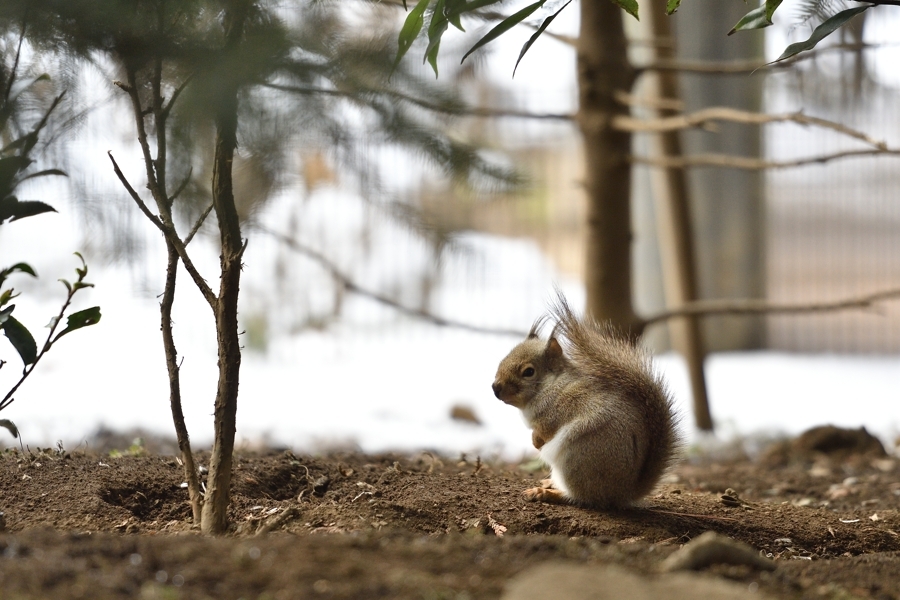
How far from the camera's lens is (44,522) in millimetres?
2086

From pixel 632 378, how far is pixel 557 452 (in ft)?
1.06

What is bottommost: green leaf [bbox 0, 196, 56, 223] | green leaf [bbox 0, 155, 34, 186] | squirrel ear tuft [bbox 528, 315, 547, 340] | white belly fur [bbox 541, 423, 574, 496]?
white belly fur [bbox 541, 423, 574, 496]

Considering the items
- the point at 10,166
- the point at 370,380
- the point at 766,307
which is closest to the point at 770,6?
the point at 10,166

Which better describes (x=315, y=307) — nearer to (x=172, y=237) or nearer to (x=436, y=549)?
(x=172, y=237)

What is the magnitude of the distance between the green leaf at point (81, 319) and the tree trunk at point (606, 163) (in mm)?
2326

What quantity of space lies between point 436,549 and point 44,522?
1127 mm

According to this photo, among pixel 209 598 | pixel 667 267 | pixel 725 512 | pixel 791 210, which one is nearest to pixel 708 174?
pixel 791 210

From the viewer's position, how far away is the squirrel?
2320mm

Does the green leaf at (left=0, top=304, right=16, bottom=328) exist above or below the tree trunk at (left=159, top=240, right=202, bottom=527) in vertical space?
above

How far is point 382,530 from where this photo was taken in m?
1.88

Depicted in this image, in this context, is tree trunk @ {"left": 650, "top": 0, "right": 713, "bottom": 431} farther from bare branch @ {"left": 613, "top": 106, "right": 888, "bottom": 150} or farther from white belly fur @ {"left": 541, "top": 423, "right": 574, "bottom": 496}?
white belly fur @ {"left": 541, "top": 423, "right": 574, "bottom": 496}

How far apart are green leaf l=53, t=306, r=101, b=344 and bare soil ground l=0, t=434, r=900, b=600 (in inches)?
19.2

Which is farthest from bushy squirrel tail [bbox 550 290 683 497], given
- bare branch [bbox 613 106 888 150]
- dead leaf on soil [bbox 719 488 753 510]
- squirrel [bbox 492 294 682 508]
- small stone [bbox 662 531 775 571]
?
bare branch [bbox 613 106 888 150]

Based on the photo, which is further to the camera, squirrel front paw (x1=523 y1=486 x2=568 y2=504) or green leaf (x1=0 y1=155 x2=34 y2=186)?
squirrel front paw (x1=523 y1=486 x2=568 y2=504)
